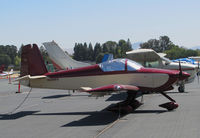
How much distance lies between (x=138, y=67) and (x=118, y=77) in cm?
86

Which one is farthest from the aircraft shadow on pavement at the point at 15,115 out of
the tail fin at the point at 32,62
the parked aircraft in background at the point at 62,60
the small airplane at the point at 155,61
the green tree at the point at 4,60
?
the green tree at the point at 4,60

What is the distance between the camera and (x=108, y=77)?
11.1 m

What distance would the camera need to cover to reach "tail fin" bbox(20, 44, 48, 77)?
12.2 m

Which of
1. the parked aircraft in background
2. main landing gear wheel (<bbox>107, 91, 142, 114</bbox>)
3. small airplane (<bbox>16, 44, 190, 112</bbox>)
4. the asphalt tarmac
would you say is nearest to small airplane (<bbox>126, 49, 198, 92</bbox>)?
the asphalt tarmac

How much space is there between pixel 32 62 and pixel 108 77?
11.3ft

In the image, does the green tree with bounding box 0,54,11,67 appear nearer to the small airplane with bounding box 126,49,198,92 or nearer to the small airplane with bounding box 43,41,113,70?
the small airplane with bounding box 43,41,113,70

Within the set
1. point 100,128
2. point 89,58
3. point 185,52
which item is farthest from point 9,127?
point 89,58

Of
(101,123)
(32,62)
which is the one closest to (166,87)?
(101,123)

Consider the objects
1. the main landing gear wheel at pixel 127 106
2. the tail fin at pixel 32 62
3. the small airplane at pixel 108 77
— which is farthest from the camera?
the tail fin at pixel 32 62

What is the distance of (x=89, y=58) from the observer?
14038 centimetres

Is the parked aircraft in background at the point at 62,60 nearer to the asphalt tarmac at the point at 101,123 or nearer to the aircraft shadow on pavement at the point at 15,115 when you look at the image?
the asphalt tarmac at the point at 101,123

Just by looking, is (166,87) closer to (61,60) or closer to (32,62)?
(32,62)

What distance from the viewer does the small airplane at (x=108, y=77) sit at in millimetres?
10547

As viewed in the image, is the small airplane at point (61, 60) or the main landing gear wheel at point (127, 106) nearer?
the main landing gear wheel at point (127, 106)
